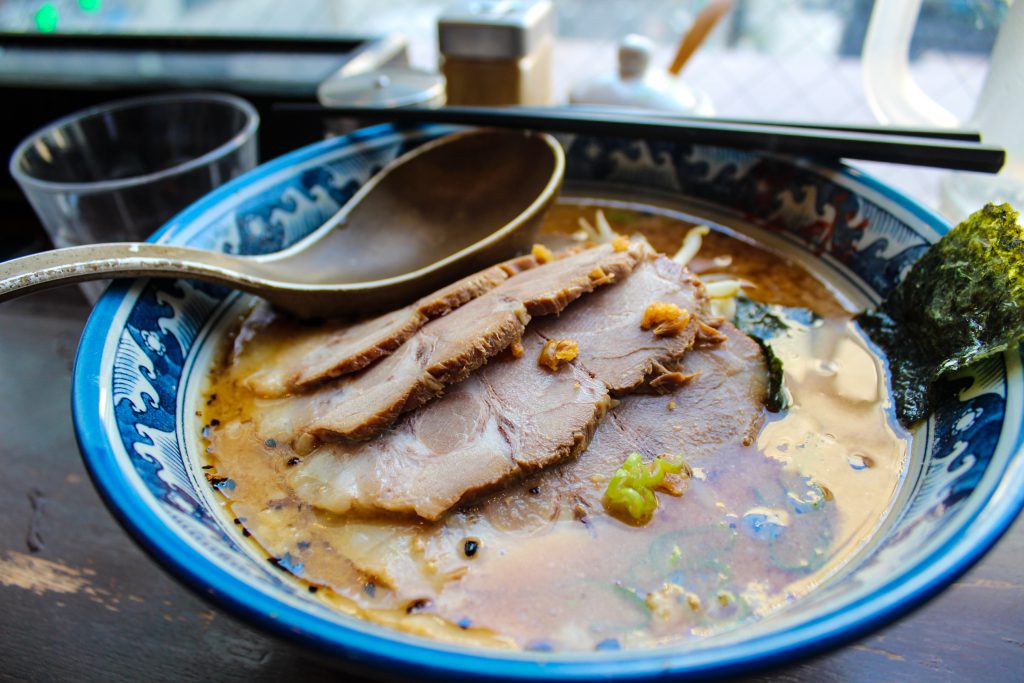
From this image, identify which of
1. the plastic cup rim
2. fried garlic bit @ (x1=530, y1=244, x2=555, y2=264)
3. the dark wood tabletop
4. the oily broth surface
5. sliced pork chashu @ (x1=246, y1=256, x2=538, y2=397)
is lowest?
the dark wood tabletop

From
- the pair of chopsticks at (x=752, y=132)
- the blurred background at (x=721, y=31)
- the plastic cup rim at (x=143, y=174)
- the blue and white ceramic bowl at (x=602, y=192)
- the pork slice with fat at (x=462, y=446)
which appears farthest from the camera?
the blurred background at (x=721, y=31)

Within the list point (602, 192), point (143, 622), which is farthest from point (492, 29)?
point (143, 622)

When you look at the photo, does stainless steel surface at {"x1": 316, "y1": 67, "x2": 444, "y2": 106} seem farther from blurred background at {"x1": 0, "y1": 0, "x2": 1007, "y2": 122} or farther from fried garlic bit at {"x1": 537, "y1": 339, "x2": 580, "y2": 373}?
fried garlic bit at {"x1": 537, "y1": 339, "x2": 580, "y2": 373}

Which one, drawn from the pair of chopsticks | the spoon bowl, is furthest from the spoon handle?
the pair of chopsticks

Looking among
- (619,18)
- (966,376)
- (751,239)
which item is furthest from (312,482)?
(619,18)

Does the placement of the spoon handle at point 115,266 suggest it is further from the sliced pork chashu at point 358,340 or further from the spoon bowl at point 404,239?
the sliced pork chashu at point 358,340

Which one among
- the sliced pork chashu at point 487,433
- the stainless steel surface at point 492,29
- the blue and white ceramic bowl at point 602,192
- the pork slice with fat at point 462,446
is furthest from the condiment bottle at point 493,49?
the pork slice with fat at point 462,446

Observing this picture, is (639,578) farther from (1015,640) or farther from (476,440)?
(1015,640)

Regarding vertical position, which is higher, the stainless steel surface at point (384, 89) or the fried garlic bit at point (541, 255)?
the stainless steel surface at point (384, 89)
